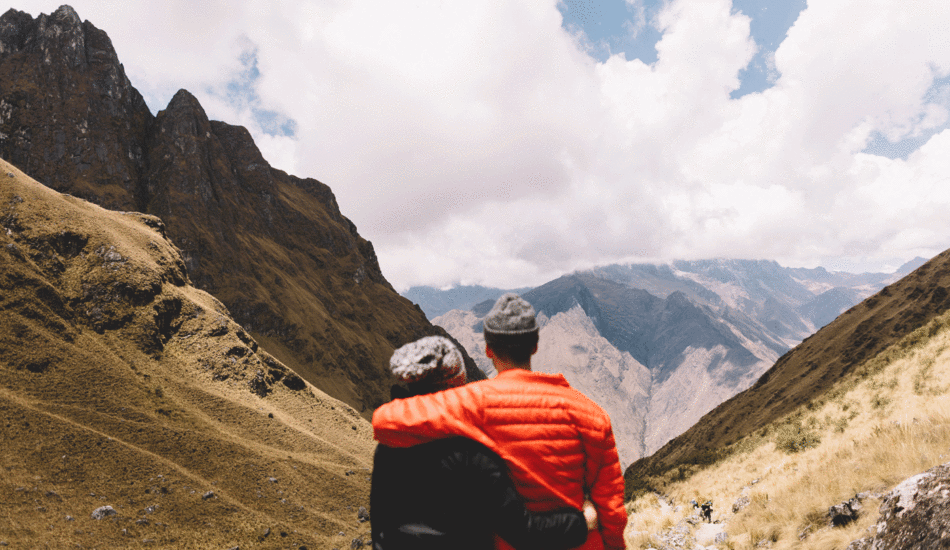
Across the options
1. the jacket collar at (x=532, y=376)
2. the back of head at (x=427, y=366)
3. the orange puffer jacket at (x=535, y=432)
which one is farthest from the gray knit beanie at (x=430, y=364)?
the jacket collar at (x=532, y=376)

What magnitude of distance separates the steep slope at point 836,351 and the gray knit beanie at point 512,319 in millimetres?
55834

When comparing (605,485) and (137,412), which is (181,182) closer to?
(137,412)

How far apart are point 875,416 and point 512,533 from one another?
1969 cm

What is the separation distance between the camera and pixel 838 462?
977 centimetres

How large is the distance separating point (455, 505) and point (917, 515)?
17.9 ft

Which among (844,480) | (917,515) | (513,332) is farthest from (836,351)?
(513,332)

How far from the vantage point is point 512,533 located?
2.83 metres

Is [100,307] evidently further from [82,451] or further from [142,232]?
[82,451]

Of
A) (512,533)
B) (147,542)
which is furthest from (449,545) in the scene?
(147,542)

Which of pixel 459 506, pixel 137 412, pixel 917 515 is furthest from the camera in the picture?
pixel 137 412

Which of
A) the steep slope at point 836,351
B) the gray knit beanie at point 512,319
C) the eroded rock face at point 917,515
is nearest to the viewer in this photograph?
the gray knit beanie at point 512,319

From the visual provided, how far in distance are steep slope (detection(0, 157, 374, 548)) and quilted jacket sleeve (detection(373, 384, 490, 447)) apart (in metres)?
22.2

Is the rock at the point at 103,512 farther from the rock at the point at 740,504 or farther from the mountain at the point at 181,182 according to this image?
the mountain at the point at 181,182

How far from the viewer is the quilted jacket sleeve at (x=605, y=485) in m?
3.18
